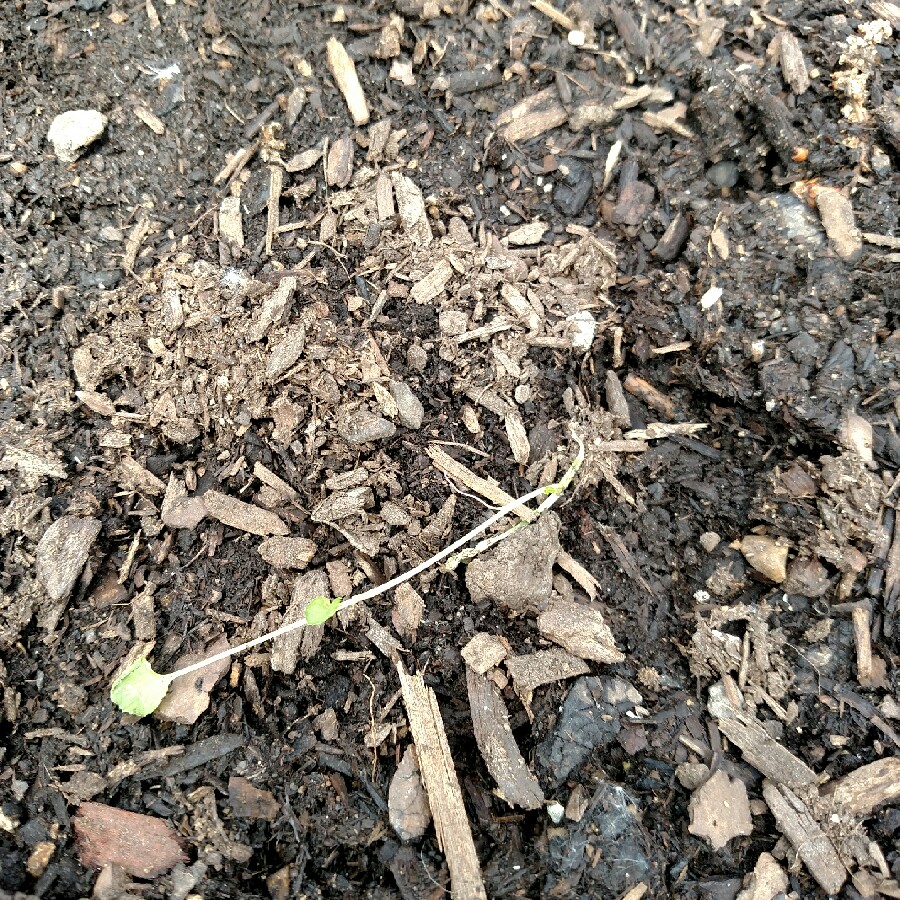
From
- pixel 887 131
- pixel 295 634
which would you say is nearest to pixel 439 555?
pixel 295 634

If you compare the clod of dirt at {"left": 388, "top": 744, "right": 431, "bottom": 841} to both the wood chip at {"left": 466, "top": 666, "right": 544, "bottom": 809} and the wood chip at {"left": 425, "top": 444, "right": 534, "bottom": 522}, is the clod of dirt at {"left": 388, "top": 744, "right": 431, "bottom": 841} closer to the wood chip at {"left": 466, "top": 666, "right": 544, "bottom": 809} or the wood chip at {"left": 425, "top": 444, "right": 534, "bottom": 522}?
the wood chip at {"left": 466, "top": 666, "right": 544, "bottom": 809}

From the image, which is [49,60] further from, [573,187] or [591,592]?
[591,592]

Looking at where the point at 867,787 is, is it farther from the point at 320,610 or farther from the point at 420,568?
the point at 320,610

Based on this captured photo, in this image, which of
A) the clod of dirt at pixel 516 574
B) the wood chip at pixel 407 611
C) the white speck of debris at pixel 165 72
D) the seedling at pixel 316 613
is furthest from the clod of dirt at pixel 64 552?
the white speck of debris at pixel 165 72

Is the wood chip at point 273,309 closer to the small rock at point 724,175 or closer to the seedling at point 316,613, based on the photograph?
the seedling at point 316,613

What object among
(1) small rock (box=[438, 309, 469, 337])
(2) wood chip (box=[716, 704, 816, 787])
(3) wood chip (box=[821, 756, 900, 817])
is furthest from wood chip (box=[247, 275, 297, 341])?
(3) wood chip (box=[821, 756, 900, 817])

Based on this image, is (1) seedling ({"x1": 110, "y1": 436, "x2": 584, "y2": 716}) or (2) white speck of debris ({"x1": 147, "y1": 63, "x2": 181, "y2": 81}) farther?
(2) white speck of debris ({"x1": 147, "y1": 63, "x2": 181, "y2": 81})

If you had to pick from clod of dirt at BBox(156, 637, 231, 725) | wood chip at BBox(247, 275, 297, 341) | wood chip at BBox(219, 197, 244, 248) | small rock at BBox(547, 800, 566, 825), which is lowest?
small rock at BBox(547, 800, 566, 825)
